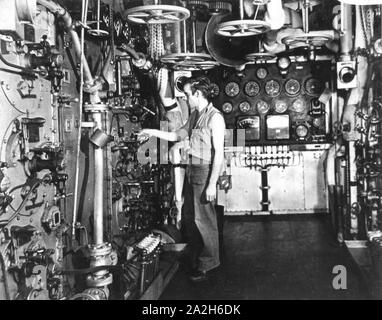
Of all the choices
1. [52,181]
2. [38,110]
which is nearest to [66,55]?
[38,110]

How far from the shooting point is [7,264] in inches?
92.4

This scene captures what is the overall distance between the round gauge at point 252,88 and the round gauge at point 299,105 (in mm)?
627

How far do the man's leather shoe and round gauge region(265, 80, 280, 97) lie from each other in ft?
14.3

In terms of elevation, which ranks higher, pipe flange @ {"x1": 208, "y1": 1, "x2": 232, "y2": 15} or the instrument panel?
pipe flange @ {"x1": 208, "y1": 1, "x2": 232, "y2": 15}

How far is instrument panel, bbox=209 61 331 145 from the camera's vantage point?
23.4 feet

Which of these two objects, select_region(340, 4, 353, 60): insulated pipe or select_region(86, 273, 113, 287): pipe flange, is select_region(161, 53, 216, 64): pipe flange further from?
select_region(86, 273, 113, 287): pipe flange

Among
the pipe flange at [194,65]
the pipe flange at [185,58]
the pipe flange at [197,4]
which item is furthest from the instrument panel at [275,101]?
the pipe flange at [197,4]

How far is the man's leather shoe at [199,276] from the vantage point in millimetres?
3535

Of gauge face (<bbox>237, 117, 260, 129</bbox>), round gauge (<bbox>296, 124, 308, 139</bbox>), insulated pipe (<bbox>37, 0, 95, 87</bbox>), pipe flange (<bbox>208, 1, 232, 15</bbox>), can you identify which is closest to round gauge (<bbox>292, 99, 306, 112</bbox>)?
round gauge (<bbox>296, 124, 308, 139</bbox>)

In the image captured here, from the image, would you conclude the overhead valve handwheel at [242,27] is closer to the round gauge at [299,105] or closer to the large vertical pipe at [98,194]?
the large vertical pipe at [98,194]

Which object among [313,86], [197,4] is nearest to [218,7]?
[197,4]

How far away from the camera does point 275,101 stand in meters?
7.30
